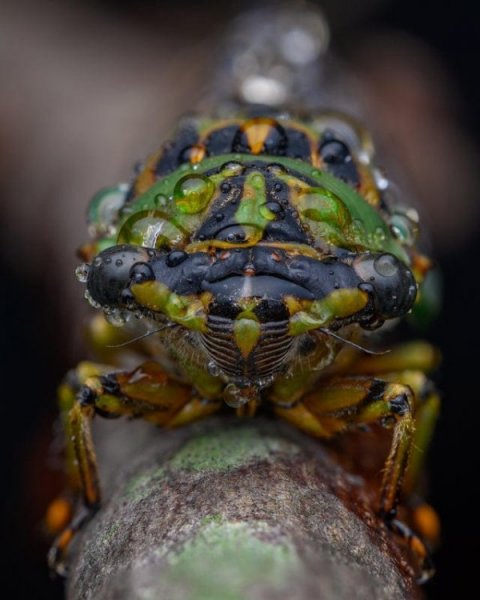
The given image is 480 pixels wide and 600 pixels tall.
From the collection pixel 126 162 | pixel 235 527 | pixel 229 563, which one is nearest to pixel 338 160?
pixel 235 527

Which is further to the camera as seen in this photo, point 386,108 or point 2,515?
point 386,108

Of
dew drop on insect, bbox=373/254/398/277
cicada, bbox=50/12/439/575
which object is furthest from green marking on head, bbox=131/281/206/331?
dew drop on insect, bbox=373/254/398/277

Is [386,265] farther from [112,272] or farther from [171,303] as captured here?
[112,272]

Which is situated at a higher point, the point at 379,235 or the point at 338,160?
the point at 338,160

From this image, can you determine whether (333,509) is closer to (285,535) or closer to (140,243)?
(285,535)

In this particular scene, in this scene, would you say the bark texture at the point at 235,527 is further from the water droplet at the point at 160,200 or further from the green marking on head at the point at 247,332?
the water droplet at the point at 160,200

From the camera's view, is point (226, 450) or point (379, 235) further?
point (379, 235)

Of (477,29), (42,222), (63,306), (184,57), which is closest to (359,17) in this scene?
(477,29)
